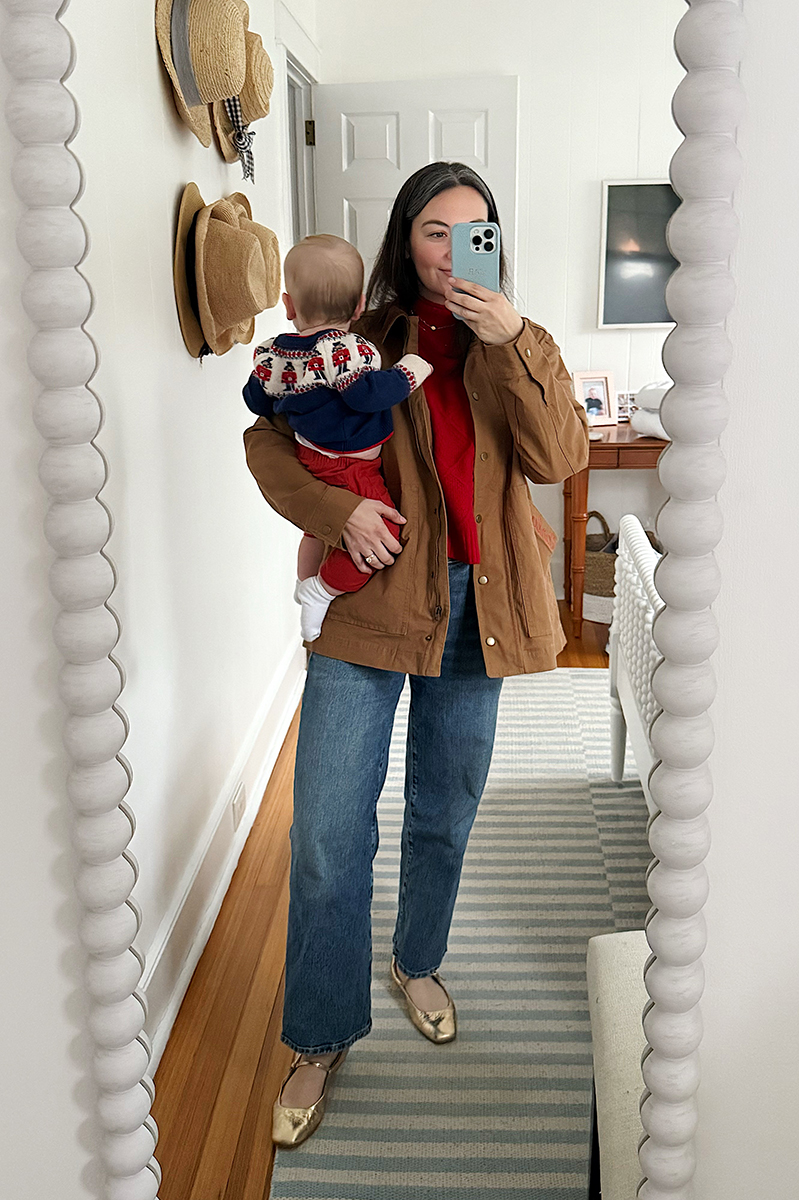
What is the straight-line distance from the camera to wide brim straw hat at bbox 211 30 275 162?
4.94 feet

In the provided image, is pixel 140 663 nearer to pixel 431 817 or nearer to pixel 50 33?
pixel 431 817

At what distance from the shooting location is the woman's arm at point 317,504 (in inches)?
42.1

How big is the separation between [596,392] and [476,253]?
71.9 inches

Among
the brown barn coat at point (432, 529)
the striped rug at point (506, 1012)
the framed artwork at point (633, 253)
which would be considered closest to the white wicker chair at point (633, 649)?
the striped rug at point (506, 1012)

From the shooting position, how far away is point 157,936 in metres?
1.38

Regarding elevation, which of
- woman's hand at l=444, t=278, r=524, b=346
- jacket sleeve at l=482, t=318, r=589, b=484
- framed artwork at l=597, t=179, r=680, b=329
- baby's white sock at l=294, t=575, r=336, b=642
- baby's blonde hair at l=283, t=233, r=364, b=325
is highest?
framed artwork at l=597, t=179, r=680, b=329

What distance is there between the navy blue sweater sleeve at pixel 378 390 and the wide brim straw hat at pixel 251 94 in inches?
30.5

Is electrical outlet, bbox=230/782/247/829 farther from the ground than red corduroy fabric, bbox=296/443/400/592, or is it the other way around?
red corduroy fabric, bbox=296/443/400/592

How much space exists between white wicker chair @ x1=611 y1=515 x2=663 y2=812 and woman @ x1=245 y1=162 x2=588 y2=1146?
279 mm

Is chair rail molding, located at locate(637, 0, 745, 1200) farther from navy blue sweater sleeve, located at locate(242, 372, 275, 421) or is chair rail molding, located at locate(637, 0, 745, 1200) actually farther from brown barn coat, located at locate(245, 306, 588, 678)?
navy blue sweater sleeve, located at locate(242, 372, 275, 421)

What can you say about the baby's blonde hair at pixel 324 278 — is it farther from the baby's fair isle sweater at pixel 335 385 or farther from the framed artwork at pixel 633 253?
the framed artwork at pixel 633 253

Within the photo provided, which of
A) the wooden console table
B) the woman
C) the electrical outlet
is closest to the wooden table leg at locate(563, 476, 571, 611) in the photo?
the wooden console table

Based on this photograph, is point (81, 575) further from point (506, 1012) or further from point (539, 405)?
point (506, 1012)

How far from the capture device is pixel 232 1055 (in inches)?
52.1
